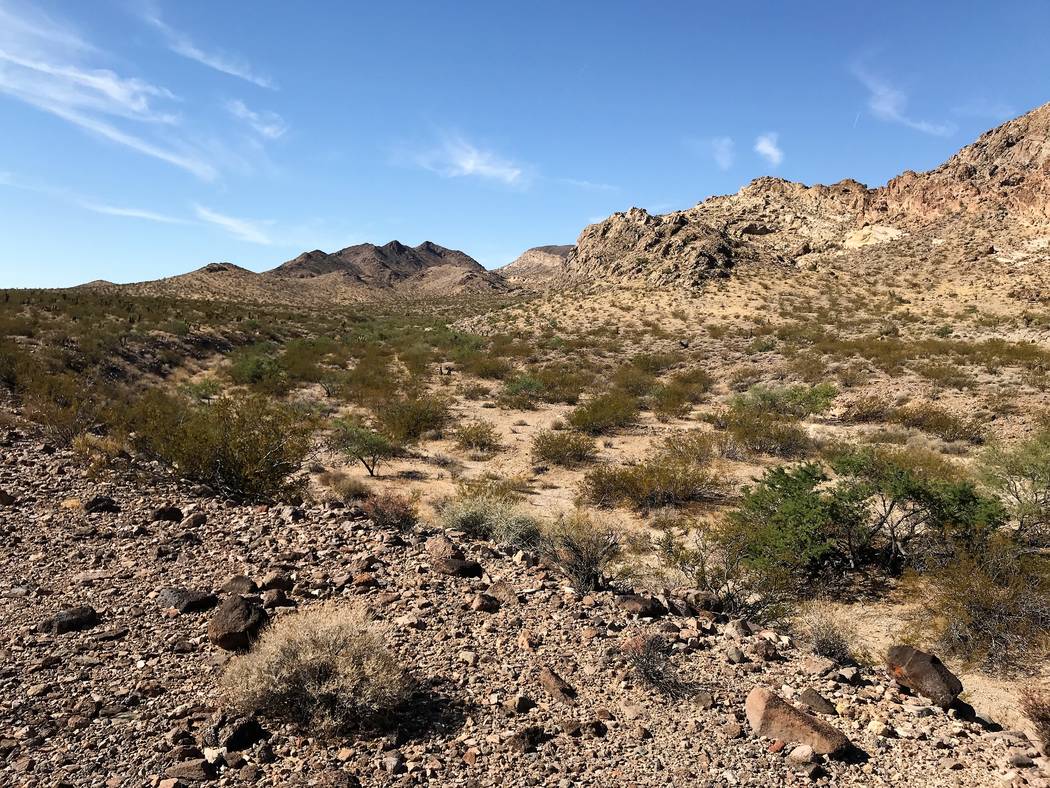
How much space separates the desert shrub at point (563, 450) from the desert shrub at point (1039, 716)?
9.70 meters

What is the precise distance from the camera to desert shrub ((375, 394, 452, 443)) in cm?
1641

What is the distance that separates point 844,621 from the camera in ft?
23.2

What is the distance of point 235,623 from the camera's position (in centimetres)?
470

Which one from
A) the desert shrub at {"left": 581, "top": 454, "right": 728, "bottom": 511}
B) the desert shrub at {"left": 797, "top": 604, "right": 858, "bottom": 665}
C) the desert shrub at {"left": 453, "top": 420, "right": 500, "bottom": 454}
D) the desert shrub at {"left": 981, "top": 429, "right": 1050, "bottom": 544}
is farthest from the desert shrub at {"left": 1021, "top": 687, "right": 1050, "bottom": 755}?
the desert shrub at {"left": 453, "top": 420, "right": 500, "bottom": 454}

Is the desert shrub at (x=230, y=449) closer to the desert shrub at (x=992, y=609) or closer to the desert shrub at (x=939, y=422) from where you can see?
the desert shrub at (x=992, y=609)

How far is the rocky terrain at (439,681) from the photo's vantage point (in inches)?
142

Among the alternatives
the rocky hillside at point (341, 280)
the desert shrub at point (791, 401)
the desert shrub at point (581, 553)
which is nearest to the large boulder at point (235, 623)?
the desert shrub at point (581, 553)

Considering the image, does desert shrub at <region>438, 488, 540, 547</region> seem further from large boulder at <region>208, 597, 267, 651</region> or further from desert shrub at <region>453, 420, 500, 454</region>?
desert shrub at <region>453, 420, 500, 454</region>

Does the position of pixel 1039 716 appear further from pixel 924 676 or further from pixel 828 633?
pixel 828 633

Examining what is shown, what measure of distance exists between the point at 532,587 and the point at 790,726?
2.68 m

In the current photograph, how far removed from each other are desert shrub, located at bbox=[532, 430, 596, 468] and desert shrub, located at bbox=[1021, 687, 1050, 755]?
970 centimetres

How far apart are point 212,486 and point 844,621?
30.0 feet

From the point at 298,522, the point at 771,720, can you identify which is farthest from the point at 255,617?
the point at 771,720

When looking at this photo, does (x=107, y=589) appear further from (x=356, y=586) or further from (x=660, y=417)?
(x=660, y=417)
